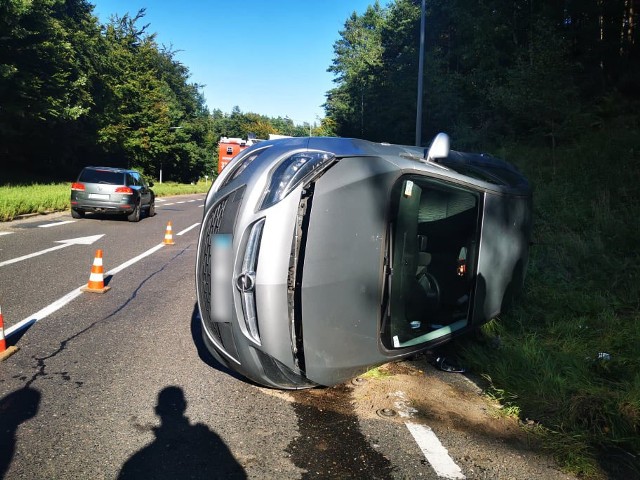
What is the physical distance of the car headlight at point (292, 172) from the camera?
3.07 m

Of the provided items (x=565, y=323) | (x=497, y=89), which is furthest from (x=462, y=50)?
(x=565, y=323)

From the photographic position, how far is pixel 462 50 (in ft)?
81.4

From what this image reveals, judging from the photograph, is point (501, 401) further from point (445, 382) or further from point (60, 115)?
point (60, 115)

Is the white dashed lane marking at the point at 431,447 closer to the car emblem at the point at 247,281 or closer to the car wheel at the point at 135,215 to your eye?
the car emblem at the point at 247,281

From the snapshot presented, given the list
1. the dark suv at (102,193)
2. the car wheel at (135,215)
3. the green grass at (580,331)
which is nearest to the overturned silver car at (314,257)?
the green grass at (580,331)

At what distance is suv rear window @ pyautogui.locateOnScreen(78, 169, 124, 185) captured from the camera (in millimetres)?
15773

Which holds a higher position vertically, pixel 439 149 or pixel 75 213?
pixel 439 149

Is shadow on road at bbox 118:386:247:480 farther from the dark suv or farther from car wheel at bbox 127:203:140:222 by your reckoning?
car wheel at bbox 127:203:140:222

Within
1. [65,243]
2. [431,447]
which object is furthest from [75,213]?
[431,447]

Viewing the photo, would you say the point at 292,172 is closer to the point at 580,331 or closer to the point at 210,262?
the point at 210,262

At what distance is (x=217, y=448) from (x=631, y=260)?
Result: 632 centimetres

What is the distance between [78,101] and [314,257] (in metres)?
35.1

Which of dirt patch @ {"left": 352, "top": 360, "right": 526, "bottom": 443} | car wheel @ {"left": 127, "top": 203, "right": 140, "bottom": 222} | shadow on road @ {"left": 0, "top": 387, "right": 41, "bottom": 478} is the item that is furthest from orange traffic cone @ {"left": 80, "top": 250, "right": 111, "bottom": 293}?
car wheel @ {"left": 127, "top": 203, "right": 140, "bottom": 222}

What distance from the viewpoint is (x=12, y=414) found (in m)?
3.32
